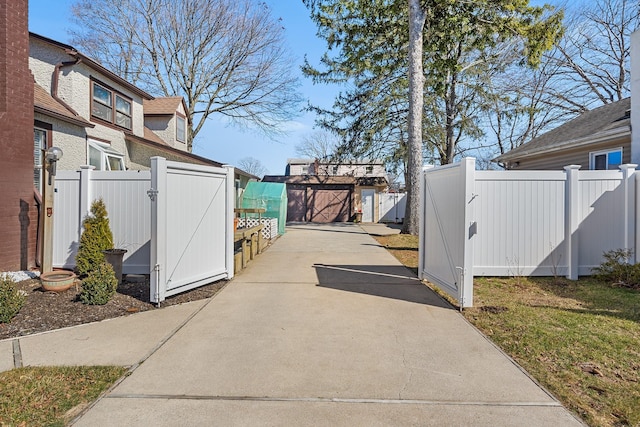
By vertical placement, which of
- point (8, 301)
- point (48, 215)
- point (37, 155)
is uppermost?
point (37, 155)

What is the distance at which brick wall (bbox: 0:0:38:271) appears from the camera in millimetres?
6598

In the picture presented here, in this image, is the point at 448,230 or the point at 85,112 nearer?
the point at 448,230

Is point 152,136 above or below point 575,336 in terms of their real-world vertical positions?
above

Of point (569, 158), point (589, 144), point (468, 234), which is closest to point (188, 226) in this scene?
point (468, 234)

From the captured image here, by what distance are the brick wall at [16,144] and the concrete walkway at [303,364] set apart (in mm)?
3932

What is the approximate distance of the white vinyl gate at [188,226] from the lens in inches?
202

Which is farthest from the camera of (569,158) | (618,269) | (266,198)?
(266,198)

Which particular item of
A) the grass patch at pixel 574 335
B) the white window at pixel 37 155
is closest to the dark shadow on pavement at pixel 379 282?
the grass patch at pixel 574 335

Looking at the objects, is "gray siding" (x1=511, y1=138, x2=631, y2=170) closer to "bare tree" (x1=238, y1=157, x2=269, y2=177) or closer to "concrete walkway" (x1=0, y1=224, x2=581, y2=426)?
"concrete walkway" (x1=0, y1=224, x2=581, y2=426)

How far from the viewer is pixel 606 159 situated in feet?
33.4

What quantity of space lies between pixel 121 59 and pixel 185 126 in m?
8.13

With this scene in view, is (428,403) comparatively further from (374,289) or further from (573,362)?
(374,289)

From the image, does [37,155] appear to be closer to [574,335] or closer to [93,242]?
[93,242]

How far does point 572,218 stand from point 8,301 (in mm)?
9044
